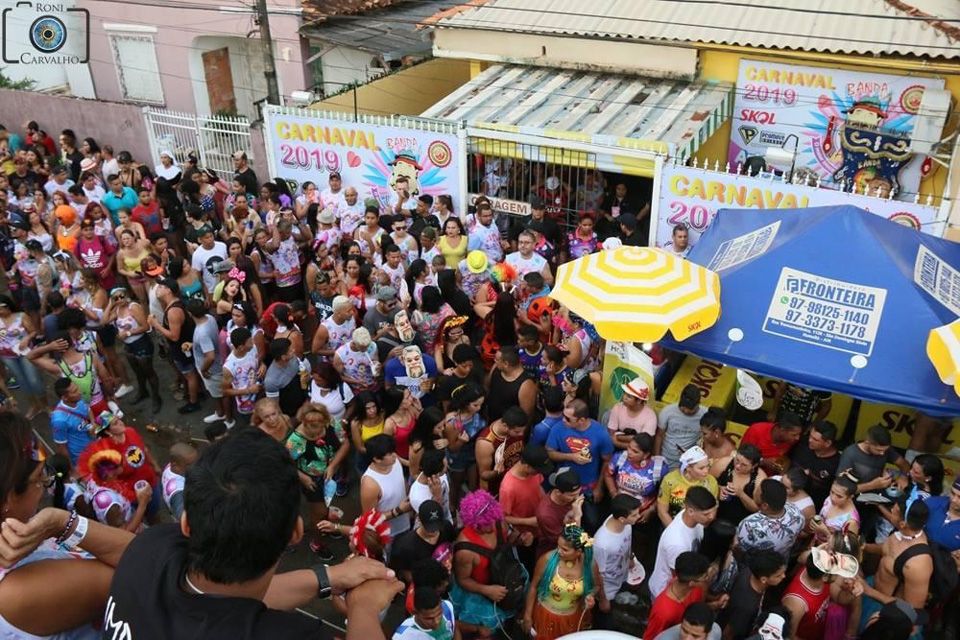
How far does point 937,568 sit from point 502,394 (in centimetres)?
334

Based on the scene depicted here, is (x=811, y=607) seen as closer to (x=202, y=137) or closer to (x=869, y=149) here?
(x=869, y=149)

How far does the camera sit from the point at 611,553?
520cm

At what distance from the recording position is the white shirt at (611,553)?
5184 mm

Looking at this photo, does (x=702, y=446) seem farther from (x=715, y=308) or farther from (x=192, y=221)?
(x=192, y=221)

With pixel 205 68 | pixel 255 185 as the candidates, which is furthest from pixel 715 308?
pixel 205 68

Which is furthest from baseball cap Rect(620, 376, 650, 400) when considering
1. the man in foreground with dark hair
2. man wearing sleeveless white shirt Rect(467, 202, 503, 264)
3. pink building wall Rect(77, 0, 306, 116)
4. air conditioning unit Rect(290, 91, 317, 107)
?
pink building wall Rect(77, 0, 306, 116)

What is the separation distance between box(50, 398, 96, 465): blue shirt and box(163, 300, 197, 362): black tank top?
1.58 metres

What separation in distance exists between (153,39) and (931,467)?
16670 mm

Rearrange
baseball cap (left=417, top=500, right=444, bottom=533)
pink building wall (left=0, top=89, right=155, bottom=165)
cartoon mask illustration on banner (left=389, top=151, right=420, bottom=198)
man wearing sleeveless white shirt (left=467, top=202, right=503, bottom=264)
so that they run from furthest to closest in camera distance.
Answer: pink building wall (left=0, top=89, right=155, bottom=165)
cartoon mask illustration on banner (left=389, top=151, right=420, bottom=198)
man wearing sleeveless white shirt (left=467, top=202, right=503, bottom=264)
baseball cap (left=417, top=500, right=444, bottom=533)

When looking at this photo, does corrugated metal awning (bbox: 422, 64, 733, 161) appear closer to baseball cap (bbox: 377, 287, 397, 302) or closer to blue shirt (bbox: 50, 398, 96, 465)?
baseball cap (bbox: 377, 287, 397, 302)

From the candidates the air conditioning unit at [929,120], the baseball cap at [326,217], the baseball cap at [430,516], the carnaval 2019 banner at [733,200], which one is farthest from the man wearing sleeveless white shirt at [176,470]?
the air conditioning unit at [929,120]

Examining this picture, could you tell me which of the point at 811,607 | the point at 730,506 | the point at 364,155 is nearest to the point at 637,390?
the point at 730,506

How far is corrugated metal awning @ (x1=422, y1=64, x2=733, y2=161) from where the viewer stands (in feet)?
35.4

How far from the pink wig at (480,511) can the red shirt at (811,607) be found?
1.84 meters
